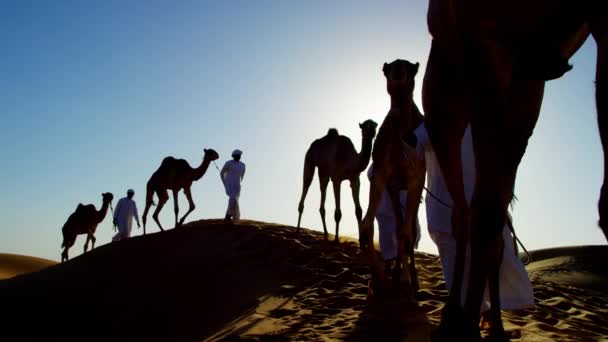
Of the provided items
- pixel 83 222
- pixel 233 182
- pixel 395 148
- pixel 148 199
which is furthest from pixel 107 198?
pixel 395 148

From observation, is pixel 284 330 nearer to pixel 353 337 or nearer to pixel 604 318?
pixel 353 337

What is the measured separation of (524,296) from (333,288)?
356cm

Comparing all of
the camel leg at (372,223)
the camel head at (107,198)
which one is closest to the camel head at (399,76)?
the camel leg at (372,223)

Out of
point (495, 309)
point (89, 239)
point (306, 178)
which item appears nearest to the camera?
point (495, 309)

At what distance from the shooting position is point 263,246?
10.8 m

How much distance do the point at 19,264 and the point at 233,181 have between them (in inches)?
954

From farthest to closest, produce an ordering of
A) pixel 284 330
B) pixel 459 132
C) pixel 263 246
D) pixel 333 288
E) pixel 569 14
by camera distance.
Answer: pixel 263 246 → pixel 333 288 → pixel 284 330 → pixel 459 132 → pixel 569 14

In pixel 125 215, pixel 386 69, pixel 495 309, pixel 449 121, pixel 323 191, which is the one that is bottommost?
pixel 495 309

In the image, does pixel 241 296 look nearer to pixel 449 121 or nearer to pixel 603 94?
pixel 449 121

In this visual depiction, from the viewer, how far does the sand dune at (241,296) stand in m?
4.81

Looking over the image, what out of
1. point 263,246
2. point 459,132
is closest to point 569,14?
point 459,132

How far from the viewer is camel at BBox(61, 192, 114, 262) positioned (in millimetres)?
21484

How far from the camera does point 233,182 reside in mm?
15891

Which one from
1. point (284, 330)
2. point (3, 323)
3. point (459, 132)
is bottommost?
point (3, 323)
